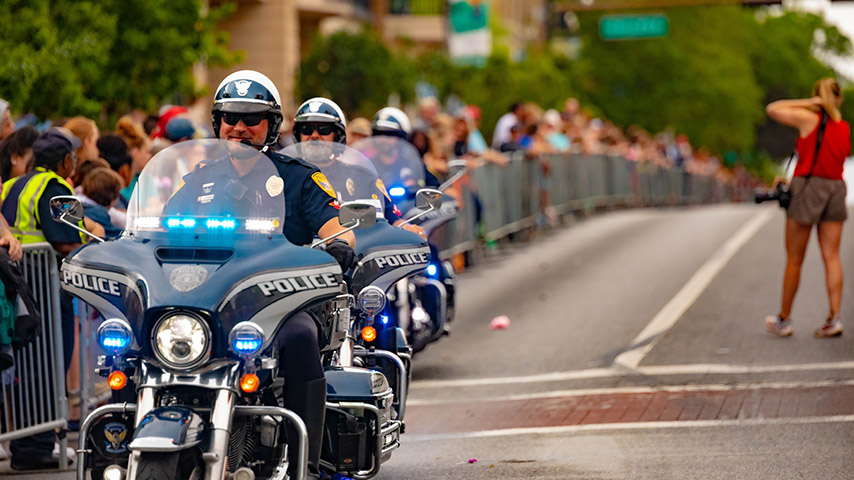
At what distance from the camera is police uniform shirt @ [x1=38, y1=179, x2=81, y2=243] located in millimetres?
8984

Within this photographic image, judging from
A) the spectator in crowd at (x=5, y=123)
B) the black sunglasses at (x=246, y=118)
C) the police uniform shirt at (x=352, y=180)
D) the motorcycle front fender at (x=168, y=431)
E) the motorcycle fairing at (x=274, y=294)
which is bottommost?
the motorcycle front fender at (x=168, y=431)

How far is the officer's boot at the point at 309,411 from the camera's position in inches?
234

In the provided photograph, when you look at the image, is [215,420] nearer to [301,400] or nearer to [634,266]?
[301,400]

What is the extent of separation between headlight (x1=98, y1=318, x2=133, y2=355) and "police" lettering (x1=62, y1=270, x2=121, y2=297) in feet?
0.45

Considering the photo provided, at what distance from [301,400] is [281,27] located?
34068 mm

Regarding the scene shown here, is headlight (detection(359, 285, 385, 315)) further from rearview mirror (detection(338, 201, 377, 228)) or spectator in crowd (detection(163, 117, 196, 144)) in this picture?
spectator in crowd (detection(163, 117, 196, 144))

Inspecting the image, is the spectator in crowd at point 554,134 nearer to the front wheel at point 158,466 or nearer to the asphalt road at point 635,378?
the asphalt road at point 635,378

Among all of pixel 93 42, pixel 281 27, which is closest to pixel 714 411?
pixel 93 42

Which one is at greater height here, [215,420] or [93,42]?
[93,42]

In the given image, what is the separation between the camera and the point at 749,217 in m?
26.2

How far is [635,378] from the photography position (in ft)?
36.1

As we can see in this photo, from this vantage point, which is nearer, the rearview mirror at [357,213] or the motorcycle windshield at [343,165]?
the rearview mirror at [357,213]

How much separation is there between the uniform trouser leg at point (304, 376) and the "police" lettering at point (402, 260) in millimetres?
1645

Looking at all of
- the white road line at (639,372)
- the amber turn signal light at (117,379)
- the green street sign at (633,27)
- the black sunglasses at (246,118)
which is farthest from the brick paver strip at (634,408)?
the green street sign at (633,27)
